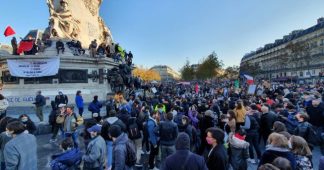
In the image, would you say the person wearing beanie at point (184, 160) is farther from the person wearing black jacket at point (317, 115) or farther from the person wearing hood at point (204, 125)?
the person wearing black jacket at point (317, 115)

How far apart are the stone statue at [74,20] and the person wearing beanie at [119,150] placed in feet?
66.6

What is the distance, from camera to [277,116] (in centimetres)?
849

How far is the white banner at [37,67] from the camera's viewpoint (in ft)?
61.6

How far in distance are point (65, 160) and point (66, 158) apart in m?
0.04

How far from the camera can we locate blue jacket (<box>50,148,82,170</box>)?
4.66 meters

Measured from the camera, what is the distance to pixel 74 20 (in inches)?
1012

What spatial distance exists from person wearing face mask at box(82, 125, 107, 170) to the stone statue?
1997cm

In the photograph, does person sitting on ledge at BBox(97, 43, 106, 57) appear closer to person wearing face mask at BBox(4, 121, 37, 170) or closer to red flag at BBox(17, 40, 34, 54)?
red flag at BBox(17, 40, 34, 54)

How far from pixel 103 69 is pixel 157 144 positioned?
15153mm

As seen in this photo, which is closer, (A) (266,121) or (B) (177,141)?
(B) (177,141)

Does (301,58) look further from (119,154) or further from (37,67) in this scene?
(119,154)

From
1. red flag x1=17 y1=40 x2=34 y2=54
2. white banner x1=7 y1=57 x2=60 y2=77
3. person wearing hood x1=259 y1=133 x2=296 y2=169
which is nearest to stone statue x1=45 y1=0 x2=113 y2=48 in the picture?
red flag x1=17 y1=40 x2=34 y2=54

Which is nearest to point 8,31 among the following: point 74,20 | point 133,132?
point 74,20

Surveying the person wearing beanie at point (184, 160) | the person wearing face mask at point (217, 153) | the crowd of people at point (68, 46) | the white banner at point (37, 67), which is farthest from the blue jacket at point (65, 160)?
the crowd of people at point (68, 46)
